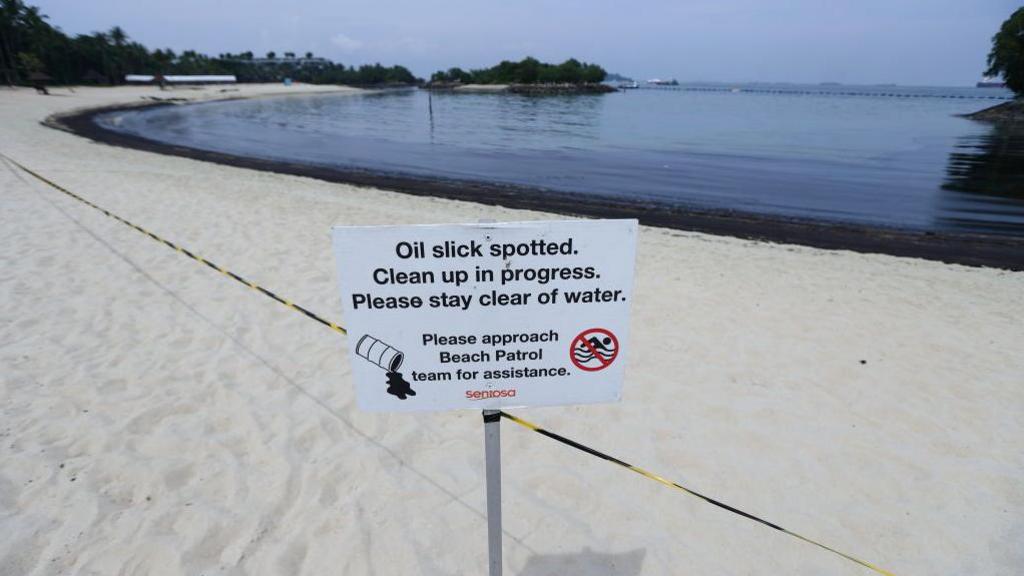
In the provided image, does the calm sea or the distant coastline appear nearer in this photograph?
the calm sea

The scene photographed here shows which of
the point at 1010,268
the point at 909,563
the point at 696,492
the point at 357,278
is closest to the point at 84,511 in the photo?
the point at 357,278

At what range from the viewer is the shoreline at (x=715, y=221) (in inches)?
437

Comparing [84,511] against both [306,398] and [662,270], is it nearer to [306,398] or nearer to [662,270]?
[306,398]

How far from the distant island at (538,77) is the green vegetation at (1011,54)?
105 metres

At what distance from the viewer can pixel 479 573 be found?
2.96 m

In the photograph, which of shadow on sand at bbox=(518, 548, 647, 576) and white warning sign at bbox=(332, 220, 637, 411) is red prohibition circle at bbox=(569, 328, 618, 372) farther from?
shadow on sand at bbox=(518, 548, 647, 576)

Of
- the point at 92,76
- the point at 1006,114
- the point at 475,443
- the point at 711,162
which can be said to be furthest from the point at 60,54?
the point at 1006,114

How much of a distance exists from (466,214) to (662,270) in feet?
19.8

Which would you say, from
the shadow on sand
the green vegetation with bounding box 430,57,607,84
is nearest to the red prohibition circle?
the shadow on sand

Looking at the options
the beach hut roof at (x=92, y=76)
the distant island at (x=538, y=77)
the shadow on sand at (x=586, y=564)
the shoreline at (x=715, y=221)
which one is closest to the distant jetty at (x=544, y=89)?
the distant island at (x=538, y=77)

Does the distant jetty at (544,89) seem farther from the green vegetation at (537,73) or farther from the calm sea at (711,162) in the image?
the calm sea at (711,162)

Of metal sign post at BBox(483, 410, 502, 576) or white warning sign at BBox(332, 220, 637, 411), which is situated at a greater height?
white warning sign at BBox(332, 220, 637, 411)

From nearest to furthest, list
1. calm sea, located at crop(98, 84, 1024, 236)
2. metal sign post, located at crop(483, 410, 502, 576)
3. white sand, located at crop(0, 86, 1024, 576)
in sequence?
metal sign post, located at crop(483, 410, 502, 576)
white sand, located at crop(0, 86, 1024, 576)
calm sea, located at crop(98, 84, 1024, 236)

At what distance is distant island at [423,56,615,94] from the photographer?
164 metres
